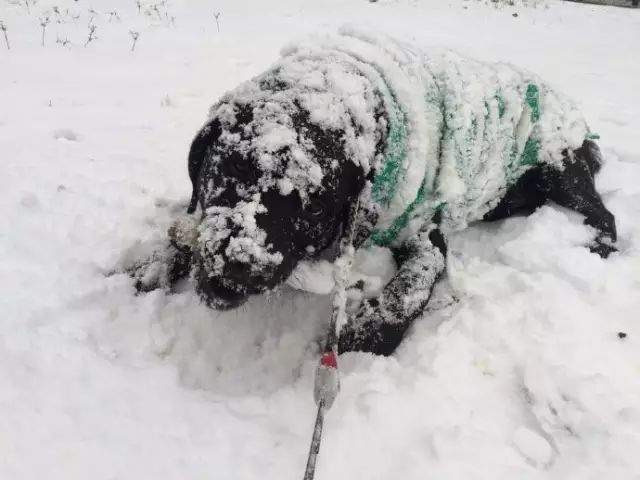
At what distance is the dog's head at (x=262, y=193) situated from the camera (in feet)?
5.44

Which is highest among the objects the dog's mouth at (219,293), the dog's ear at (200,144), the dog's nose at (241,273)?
the dog's ear at (200,144)

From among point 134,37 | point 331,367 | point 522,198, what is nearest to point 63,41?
point 134,37

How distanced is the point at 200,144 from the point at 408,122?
2.65ft

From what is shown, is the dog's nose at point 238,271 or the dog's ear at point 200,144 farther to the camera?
the dog's ear at point 200,144

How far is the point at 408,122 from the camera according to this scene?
2.17m

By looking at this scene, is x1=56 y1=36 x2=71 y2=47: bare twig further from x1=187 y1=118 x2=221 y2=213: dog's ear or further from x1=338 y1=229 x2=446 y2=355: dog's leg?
x1=338 y1=229 x2=446 y2=355: dog's leg

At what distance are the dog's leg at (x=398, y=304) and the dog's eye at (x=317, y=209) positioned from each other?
0.52m

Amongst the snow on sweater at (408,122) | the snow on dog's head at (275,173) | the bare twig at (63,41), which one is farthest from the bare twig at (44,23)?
the snow on dog's head at (275,173)

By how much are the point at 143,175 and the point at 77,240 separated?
2.38 ft

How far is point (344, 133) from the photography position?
1878mm

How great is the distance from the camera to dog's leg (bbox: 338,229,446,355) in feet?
6.93

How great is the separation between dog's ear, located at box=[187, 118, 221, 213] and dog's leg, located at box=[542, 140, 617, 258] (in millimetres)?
1932

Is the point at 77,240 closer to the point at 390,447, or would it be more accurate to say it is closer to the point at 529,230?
the point at 390,447

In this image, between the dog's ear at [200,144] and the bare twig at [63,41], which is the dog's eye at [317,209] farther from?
the bare twig at [63,41]
